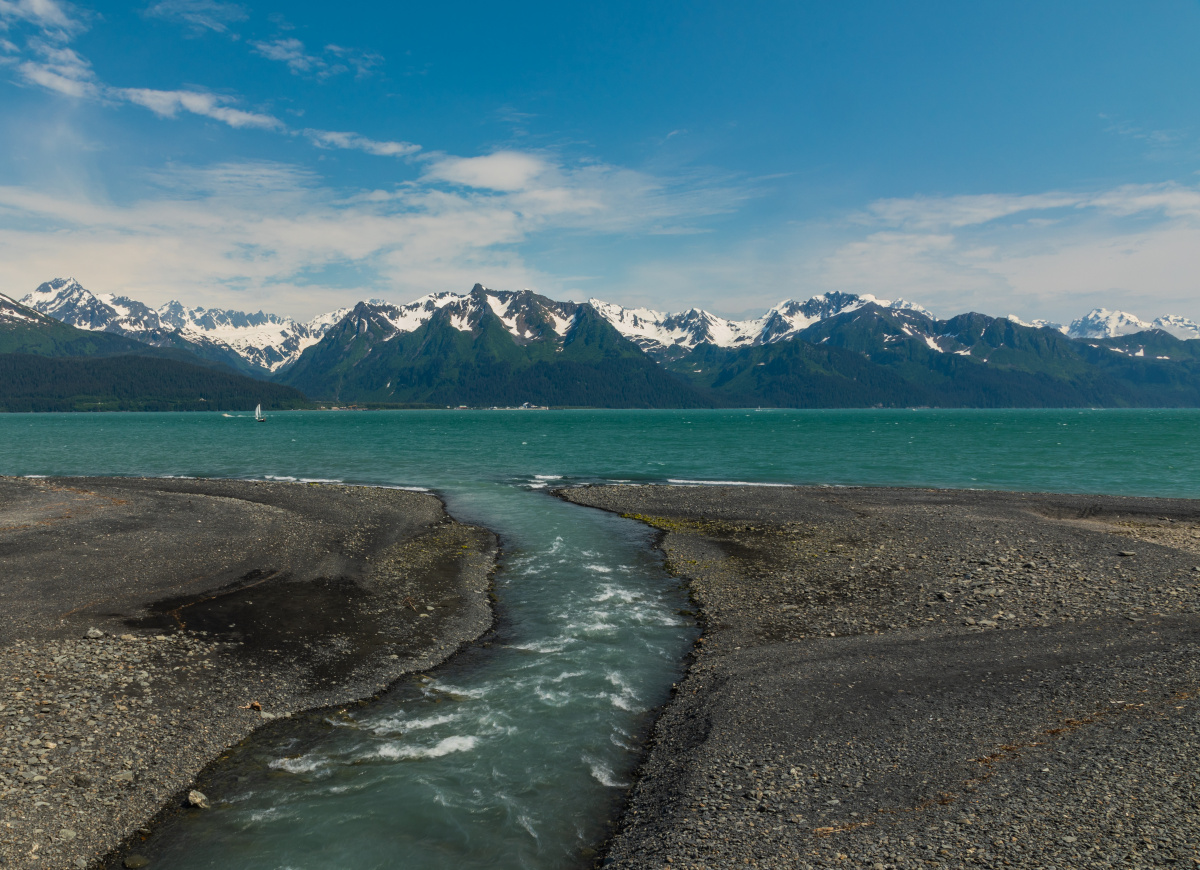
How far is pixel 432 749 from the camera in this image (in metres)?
16.4

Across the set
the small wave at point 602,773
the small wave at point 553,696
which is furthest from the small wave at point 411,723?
the small wave at point 602,773

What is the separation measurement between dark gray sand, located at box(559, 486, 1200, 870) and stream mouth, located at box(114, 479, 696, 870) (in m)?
1.50

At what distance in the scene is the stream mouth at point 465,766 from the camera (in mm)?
12867

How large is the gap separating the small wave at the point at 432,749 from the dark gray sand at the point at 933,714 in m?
5.00

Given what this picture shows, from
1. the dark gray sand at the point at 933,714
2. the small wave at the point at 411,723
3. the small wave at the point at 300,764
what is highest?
the dark gray sand at the point at 933,714

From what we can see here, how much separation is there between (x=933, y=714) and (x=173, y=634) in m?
25.1

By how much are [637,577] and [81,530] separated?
34.4m

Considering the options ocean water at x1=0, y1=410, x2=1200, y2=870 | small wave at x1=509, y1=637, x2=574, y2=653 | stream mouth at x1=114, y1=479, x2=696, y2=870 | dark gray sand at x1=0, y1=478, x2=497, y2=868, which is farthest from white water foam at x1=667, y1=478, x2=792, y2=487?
small wave at x1=509, y1=637, x2=574, y2=653

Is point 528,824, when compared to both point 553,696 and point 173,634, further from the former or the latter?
point 173,634

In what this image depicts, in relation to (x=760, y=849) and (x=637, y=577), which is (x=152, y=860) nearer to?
(x=760, y=849)

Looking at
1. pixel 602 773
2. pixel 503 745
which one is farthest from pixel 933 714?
pixel 503 745

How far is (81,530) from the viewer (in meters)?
37.7

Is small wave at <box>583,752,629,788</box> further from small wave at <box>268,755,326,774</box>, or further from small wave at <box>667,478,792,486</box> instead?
small wave at <box>667,478,792,486</box>

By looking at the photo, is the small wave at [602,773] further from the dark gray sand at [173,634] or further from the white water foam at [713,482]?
the white water foam at [713,482]
